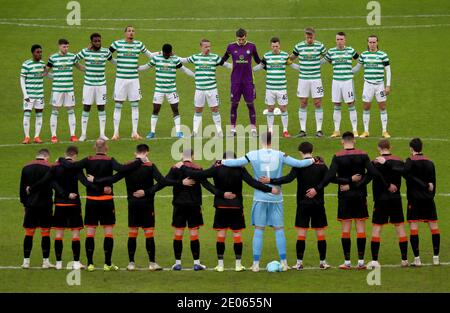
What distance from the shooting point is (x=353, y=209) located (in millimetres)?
24984

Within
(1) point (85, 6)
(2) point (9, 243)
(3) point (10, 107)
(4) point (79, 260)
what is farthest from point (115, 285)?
(1) point (85, 6)

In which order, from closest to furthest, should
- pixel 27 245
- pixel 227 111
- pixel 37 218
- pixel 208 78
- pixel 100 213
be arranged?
pixel 100 213, pixel 27 245, pixel 37 218, pixel 208 78, pixel 227 111

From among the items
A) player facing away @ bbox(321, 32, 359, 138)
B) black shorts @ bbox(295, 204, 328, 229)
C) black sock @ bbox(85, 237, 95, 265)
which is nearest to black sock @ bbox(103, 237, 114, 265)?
black sock @ bbox(85, 237, 95, 265)

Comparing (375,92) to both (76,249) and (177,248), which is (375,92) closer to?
(177,248)

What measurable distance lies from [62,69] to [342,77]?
7.89m

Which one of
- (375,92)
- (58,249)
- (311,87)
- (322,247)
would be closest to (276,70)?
(311,87)

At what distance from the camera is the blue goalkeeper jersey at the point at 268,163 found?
24.8 meters

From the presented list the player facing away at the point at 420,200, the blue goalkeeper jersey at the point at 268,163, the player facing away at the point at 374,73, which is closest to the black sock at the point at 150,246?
the blue goalkeeper jersey at the point at 268,163

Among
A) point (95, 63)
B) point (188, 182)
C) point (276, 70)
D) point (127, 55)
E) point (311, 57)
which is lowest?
point (188, 182)

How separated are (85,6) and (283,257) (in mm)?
27364

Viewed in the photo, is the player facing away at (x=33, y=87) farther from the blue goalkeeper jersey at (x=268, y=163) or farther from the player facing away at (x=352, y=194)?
the player facing away at (x=352, y=194)

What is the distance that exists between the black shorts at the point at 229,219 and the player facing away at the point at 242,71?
10121mm

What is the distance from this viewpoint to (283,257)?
2477 cm

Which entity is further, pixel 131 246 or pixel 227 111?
pixel 227 111
